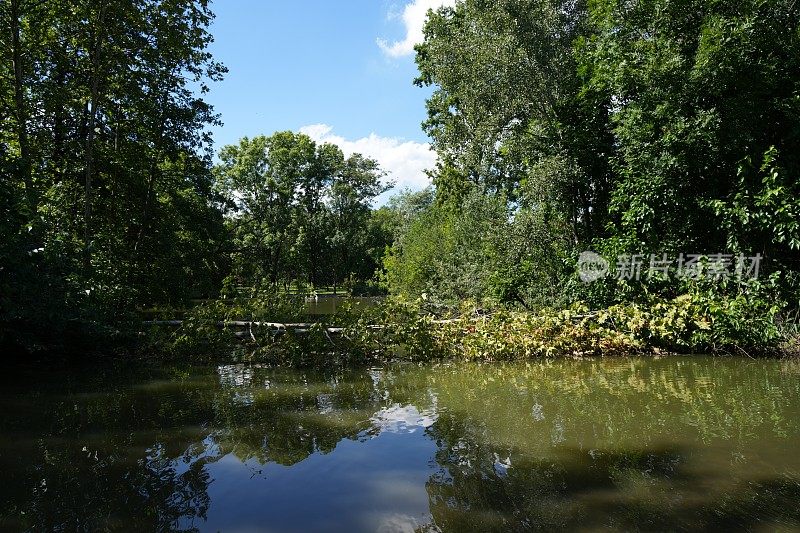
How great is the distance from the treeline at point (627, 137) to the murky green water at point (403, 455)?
4315mm

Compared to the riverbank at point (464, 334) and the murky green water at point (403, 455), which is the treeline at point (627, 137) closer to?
the riverbank at point (464, 334)

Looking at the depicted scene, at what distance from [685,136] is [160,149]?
15.0 meters

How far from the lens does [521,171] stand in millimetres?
17688

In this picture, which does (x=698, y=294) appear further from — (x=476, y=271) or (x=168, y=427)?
(x=168, y=427)

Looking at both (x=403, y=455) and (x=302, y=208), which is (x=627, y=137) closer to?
(x=403, y=455)

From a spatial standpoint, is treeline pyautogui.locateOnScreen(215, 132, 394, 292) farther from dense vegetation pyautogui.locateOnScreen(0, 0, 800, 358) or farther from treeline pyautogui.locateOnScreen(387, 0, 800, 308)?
treeline pyautogui.locateOnScreen(387, 0, 800, 308)

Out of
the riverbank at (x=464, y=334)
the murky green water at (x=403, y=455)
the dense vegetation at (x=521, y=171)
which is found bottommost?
the murky green water at (x=403, y=455)

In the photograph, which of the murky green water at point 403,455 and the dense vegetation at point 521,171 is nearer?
the murky green water at point 403,455

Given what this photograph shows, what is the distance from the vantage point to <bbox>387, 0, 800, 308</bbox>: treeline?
11.4 m

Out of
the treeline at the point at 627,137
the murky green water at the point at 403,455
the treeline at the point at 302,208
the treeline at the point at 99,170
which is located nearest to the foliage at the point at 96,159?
the treeline at the point at 99,170

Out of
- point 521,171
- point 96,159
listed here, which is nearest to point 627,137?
point 521,171

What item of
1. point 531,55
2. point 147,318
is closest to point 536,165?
point 531,55

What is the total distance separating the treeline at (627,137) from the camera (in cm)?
1138

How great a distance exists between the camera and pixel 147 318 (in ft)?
44.0
